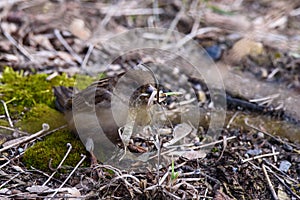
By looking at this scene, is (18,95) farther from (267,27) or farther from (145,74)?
(267,27)

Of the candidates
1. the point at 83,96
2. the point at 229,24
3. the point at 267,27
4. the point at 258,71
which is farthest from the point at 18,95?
the point at 267,27

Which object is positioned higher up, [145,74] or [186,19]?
[145,74]

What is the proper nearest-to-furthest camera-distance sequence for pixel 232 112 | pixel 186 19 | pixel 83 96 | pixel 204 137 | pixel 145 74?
pixel 145 74 < pixel 83 96 < pixel 204 137 < pixel 232 112 < pixel 186 19

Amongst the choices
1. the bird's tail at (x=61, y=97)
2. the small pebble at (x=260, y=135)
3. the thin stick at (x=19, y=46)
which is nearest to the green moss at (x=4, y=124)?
the bird's tail at (x=61, y=97)

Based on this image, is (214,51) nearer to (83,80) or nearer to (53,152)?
(83,80)

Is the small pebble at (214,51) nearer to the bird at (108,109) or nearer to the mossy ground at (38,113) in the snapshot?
the mossy ground at (38,113)

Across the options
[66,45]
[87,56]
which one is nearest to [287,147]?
[87,56]
